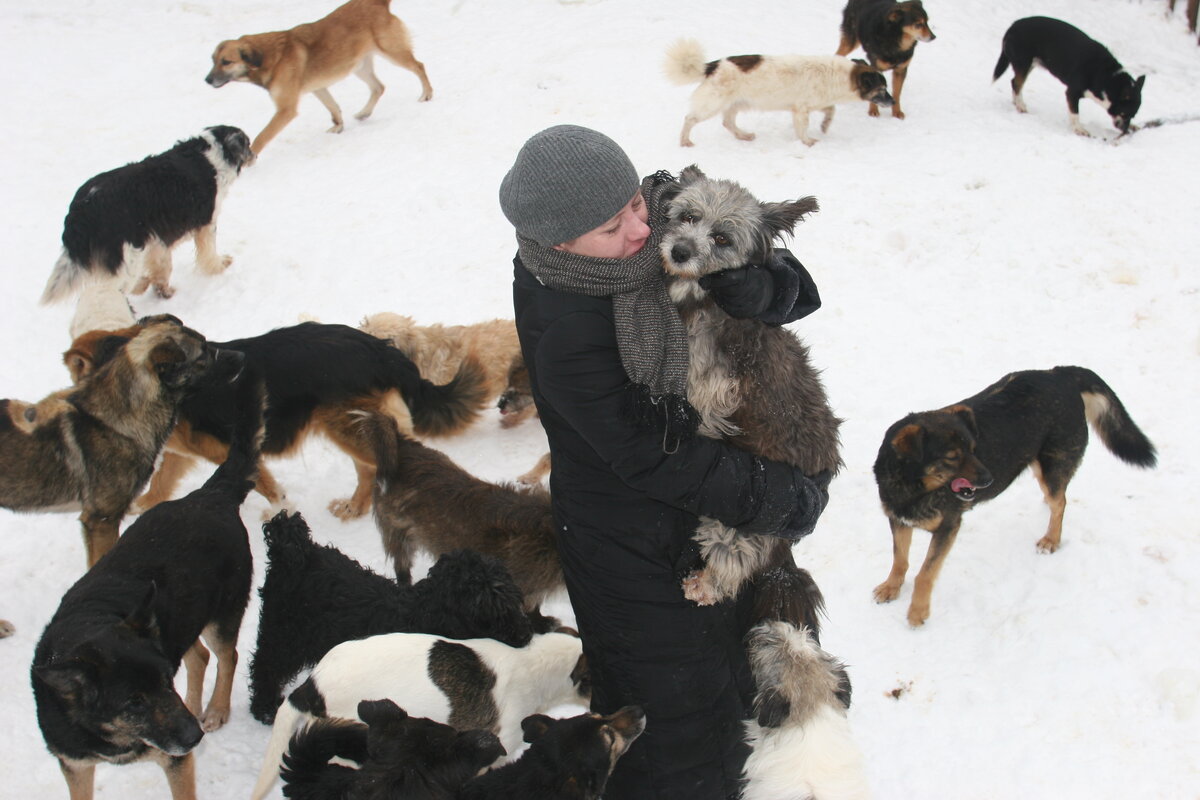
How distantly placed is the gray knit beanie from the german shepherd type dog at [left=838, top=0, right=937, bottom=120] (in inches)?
334

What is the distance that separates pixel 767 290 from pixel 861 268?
520 cm

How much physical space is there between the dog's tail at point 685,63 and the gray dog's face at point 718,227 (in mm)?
6882

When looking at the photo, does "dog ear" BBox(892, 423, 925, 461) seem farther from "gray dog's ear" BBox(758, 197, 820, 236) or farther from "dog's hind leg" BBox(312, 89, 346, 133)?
"dog's hind leg" BBox(312, 89, 346, 133)

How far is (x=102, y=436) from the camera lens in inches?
171

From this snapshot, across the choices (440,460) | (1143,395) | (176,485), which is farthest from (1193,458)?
(176,485)

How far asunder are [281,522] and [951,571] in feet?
11.9

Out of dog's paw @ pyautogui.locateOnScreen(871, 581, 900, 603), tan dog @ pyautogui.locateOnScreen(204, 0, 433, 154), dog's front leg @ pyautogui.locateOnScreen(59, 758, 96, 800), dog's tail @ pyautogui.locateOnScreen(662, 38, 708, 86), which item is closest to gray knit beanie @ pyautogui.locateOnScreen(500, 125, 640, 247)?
dog's front leg @ pyautogui.locateOnScreen(59, 758, 96, 800)

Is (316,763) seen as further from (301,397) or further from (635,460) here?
(301,397)

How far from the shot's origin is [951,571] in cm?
478

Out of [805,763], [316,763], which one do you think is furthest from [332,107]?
[805,763]

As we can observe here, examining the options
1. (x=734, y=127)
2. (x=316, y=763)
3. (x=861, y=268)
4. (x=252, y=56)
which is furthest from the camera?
(x=252, y=56)

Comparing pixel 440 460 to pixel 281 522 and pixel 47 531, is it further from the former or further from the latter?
pixel 47 531

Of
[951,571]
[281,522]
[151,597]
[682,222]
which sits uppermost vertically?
[682,222]

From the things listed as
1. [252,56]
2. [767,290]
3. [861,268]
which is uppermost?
[767,290]
